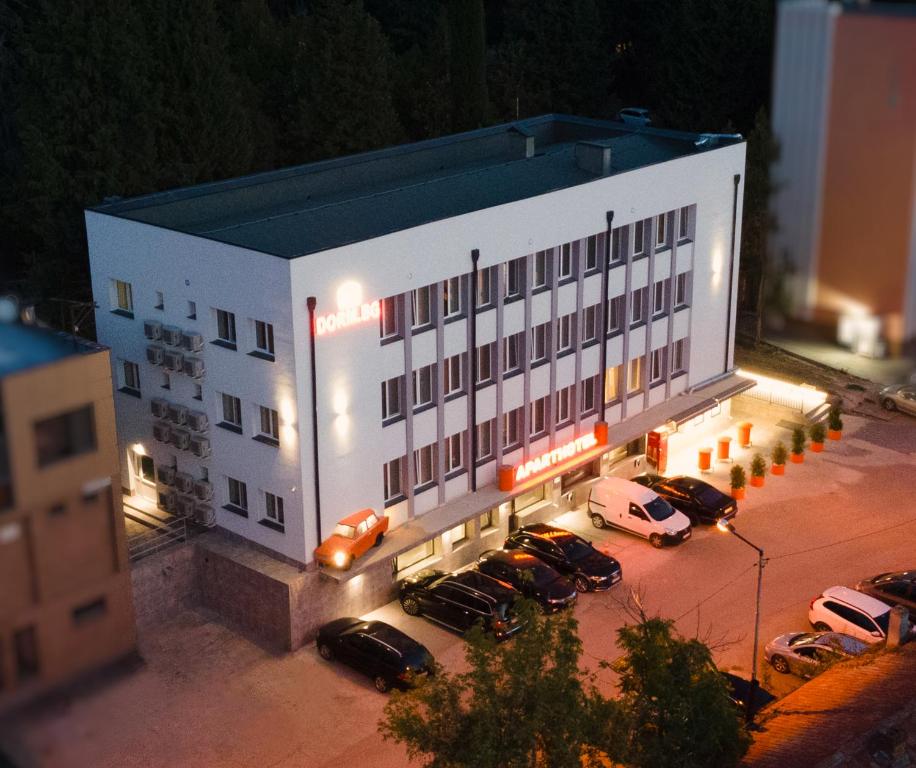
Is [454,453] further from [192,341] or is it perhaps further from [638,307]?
[638,307]

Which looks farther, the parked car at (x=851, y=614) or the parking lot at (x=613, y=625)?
the parked car at (x=851, y=614)

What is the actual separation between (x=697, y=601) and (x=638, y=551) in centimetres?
363

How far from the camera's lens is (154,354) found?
35.4 m

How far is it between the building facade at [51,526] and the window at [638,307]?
131ft

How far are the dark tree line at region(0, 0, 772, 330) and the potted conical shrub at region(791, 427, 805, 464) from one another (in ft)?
41.0

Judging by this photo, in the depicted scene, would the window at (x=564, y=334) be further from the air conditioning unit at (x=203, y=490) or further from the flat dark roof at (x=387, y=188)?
the air conditioning unit at (x=203, y=490)

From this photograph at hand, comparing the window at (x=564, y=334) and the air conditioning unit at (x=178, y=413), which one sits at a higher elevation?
the window at (x=564, y=334)

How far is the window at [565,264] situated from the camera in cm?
3940

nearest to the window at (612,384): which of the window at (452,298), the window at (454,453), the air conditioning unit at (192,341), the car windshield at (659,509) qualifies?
the car windshield at (659,509)

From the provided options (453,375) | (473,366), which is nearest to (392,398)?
(453,375)

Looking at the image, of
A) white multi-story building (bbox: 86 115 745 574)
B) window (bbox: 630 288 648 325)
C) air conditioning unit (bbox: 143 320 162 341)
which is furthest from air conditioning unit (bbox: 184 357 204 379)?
window (bbox: 630 288 648 325)

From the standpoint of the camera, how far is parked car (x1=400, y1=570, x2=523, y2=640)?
34.4m

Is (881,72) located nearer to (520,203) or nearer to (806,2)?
(806,2)

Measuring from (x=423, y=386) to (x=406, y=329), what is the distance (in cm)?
231
